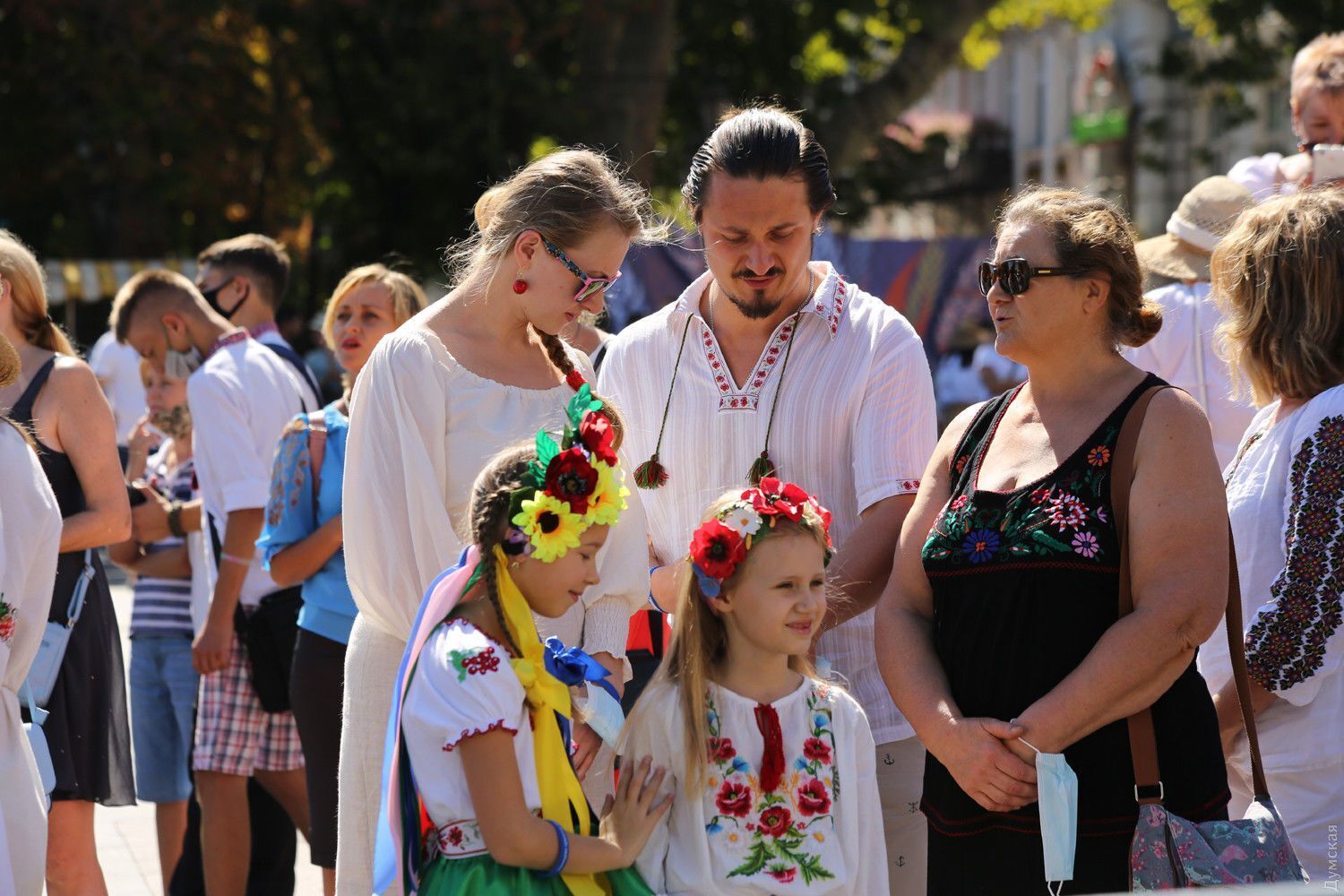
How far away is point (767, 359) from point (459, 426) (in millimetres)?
718

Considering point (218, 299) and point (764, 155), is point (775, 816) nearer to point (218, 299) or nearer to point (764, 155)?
point (764, 155)

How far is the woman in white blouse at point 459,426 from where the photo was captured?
3297mm

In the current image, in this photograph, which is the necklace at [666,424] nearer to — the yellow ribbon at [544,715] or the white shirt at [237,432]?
the yellow ribbon at [544,715]

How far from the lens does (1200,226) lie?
4.96m

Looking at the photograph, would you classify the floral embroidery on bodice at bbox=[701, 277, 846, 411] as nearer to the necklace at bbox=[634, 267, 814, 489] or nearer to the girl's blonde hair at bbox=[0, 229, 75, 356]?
the necklace at bbox=[634, 267, 814, 489]

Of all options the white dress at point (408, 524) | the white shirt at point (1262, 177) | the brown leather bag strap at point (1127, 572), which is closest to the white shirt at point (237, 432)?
the white dress at point (408, 524)

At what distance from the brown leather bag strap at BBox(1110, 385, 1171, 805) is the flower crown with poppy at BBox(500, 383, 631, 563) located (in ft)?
3.08

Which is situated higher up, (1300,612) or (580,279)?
(580,279)

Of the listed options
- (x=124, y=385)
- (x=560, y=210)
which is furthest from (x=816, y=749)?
(x=124, y=385)

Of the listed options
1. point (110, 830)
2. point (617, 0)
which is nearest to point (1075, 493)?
point (110, 830)

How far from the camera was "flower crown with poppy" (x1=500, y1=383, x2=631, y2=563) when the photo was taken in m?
2.85

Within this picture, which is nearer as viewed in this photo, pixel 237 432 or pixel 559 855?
pixel 559 855

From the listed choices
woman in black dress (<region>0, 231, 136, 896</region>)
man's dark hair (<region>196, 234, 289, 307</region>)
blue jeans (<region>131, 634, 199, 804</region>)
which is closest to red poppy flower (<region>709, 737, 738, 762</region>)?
woman in black dress (<region>0, 231, 136, 896</region>)

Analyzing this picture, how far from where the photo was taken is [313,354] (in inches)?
695
